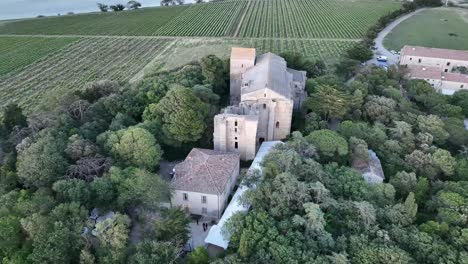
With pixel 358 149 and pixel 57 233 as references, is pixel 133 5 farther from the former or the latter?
pixel 57 233

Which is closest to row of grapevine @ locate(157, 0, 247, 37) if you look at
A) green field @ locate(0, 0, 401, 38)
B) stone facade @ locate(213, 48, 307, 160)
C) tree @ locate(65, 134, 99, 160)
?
green field @ locate(0, 0, 401, 38)

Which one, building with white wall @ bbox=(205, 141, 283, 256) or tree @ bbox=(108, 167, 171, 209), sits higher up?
tree @ bbox=(108, 167, 171, 209)

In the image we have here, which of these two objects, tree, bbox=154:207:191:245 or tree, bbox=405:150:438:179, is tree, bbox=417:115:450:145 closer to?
tree, bbox=405:150:438:179

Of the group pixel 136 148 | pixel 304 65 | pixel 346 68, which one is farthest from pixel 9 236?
pixel 346 68

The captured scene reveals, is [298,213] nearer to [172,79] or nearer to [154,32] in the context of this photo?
[172,79]

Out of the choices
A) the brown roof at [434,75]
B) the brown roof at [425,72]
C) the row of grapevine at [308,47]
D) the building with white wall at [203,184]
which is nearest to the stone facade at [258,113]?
the building with white wall at [203,184]
